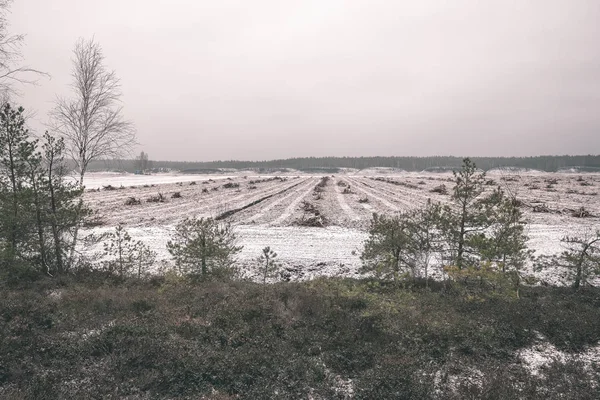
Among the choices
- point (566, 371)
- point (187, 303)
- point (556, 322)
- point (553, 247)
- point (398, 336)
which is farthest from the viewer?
point (553, 247)

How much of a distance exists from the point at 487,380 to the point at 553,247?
15522mm

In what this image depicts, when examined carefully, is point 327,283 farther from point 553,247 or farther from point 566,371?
point 553,247

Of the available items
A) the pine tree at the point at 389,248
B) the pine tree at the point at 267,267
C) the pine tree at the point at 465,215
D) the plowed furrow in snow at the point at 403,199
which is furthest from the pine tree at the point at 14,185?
the plowed furrow in snow at the point at 403,199

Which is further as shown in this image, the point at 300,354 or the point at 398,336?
the point at 398,336

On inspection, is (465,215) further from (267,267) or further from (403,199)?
(403,199)

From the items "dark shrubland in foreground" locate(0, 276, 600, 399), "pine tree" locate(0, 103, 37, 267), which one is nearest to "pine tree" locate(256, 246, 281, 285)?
"dark shrubland in foreground" locate(0, 276, 600, 399)

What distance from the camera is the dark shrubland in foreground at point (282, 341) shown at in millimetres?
6137

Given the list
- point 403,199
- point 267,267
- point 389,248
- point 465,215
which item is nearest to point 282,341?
point 389,248

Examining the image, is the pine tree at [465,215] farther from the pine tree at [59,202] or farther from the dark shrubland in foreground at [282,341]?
the pine tree at [59,202]

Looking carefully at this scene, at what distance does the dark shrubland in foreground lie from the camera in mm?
6137

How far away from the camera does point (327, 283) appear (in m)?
11.4

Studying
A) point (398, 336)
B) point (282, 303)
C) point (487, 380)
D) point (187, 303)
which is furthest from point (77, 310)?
point (487, 380)

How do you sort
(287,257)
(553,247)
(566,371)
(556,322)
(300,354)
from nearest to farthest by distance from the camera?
(566,371), (300,354), (556,322), (287,257), (553,247)

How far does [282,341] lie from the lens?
300 inches
